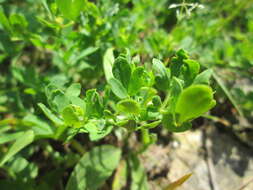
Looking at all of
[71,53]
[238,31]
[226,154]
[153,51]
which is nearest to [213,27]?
[238,31]

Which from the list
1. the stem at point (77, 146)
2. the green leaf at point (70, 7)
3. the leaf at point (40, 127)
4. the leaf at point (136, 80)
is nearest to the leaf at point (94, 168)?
the stem at point (77, 146)

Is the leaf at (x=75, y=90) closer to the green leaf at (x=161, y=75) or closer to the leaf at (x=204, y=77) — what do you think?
the green leaf at (x=161, y=75)

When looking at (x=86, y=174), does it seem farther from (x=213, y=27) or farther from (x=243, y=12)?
(x=243, y=12)

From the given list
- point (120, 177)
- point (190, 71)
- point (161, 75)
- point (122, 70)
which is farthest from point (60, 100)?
point (120, 177)

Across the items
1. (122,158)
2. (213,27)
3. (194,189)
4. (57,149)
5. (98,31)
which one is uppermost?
(98,31)

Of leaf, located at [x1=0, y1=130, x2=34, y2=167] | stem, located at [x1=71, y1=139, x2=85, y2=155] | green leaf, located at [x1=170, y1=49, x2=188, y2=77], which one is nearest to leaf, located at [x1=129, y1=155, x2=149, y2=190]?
stem, located at [x1=71, y1=139, x2=85, y2=155]

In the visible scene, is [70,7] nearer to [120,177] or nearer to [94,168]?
[94,168]
